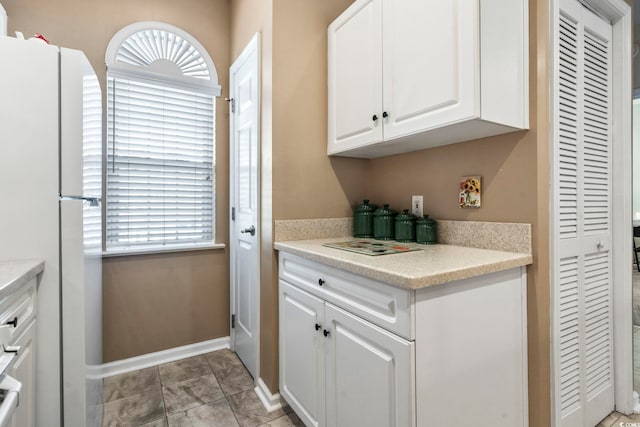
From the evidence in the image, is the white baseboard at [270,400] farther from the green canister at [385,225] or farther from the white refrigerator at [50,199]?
the green canister at [385,225]

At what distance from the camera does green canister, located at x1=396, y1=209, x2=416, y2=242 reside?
1.71 m

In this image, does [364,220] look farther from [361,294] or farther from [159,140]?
[159,140]

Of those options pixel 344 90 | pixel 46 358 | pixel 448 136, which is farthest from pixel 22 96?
pixel 448 136

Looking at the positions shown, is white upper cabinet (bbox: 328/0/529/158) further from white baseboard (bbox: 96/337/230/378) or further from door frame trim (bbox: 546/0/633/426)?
white baseboard (bbox: 96/337/230/378)

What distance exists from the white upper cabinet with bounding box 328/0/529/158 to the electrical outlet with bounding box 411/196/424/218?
0.93 ft

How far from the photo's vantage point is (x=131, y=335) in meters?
2.25

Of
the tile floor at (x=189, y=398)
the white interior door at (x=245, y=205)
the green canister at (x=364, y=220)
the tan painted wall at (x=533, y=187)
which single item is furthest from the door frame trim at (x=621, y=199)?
the white interior door at (x=245, y=205)

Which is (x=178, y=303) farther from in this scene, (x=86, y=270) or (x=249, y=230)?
(x=86, y=270)

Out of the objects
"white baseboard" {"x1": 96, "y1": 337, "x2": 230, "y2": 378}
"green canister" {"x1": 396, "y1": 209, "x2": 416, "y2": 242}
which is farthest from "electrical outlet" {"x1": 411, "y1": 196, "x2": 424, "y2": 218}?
"white baseboard" {"x1": 96, "y1": 337, "x2": 230, "y2": 378}

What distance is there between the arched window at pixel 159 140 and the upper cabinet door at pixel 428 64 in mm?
1532

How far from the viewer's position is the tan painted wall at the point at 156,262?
80.7 inches

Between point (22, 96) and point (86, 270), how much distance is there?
70 cm

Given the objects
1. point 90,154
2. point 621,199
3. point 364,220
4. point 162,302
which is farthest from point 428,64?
point 162,302

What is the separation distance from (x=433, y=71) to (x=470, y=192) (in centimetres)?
58
